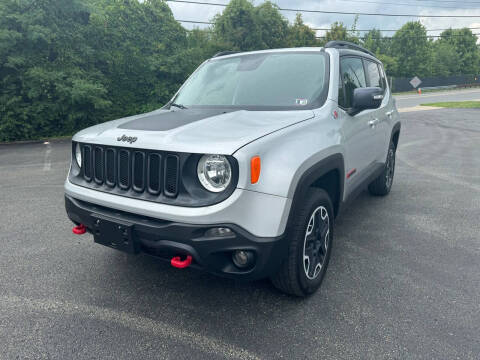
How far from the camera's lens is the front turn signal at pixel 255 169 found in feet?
7.20

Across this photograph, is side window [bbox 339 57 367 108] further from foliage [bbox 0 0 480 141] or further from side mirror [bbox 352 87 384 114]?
foliage [bbox 0 0 480 141]

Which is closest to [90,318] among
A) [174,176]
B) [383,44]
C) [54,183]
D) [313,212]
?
[174,176]

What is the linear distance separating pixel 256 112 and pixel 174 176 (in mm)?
1021

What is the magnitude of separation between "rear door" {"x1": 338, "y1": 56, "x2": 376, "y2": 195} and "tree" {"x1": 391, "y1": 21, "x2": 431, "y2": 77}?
196 ft

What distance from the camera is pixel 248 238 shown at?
221 cm

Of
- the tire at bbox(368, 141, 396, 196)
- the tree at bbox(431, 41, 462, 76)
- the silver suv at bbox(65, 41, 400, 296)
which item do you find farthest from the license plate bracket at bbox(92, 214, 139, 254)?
the tree at bbox(431, 41, 462, 76)

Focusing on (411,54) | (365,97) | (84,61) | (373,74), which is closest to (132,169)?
(365,97)

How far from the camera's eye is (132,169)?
8.18ft

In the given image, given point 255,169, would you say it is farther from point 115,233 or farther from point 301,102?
point 301,102

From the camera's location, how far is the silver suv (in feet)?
7.29

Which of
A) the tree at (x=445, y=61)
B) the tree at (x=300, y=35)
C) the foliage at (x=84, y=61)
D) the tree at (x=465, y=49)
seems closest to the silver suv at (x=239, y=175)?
the foliage at (x=84, y=61)

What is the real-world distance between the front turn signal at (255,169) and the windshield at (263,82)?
107 centimetres

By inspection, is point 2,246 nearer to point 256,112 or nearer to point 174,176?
point 174,176

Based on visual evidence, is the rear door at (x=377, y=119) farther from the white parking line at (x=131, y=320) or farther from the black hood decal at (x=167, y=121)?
the white parking line at (x=131, y=320)
